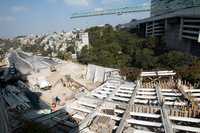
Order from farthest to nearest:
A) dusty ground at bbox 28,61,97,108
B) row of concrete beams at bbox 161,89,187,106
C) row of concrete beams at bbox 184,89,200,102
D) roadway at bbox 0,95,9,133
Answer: dusty ground at bbox 28,61,97,108 < roadway at bbox 0,95,9,133 < row of concrete beams at bbox 184,89,200,102 < row of concrete beams at bbox 161,89,187,106

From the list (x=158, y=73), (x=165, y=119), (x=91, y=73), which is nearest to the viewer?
(x=165, y=119)

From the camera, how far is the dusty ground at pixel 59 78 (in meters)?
19.7

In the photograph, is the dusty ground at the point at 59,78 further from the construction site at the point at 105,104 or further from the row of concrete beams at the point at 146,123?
the row of concrete beams at the point at 146,123

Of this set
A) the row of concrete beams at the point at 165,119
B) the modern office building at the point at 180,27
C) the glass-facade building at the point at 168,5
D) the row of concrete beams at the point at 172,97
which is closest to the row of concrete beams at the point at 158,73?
the row of concrete beams at the point at 172,97

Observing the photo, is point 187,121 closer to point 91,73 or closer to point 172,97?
point 172,97

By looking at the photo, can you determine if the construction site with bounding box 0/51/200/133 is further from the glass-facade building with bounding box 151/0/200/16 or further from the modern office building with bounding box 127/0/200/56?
the glass-facade building with bounding box 151/0/200/16

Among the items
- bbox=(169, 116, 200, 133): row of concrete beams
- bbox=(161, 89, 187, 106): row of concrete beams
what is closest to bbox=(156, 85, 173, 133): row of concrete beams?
bbox=(169, 116, 200, 133): row of concrete beams

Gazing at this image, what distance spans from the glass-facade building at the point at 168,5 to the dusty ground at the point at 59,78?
3448 centimetres

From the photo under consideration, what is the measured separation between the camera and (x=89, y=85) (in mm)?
21469

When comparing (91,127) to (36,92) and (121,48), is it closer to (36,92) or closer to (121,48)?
(36,92)

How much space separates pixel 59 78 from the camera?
78.1 feet

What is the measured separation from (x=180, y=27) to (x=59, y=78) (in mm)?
A: 30058

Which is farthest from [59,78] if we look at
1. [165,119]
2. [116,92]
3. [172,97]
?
[165,119]

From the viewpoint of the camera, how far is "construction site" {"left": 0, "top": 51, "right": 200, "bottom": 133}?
1041cm
